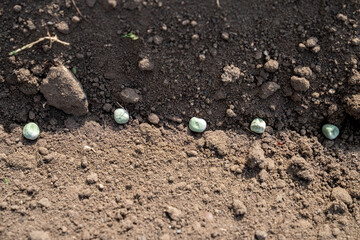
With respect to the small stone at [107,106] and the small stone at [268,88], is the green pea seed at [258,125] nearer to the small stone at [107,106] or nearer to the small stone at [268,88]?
the small stone at [268,88]

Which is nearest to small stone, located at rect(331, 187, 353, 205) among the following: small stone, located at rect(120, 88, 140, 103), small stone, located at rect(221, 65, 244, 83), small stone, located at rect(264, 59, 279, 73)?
small stone, located at rect(264, 59, 279, 73)

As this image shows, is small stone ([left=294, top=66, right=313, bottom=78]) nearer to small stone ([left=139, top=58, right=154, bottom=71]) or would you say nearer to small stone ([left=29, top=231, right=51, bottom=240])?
small stone ([left=139, top=58, right=154, bottom=71])

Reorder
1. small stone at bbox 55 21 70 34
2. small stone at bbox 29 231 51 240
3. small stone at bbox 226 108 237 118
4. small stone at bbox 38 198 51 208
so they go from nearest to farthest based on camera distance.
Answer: small stone at bbox 29 231 51 240 → small stone at bbox 38 198 51 208 → small stone at bbox 55 21 70 34 → small stone at bbox 226 108 237 118

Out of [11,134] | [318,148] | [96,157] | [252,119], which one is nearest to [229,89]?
[252,119]

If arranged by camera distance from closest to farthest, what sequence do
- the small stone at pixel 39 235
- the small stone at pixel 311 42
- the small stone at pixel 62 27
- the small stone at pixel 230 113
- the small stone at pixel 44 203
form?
the small stone at pixel 39 235
the small stone at pixel 44 203
the small stone at pixel 62 27
the small stone at pixel 311 42
the small stone at pixel 230 113

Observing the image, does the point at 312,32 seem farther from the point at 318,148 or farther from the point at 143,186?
the point at 143,186

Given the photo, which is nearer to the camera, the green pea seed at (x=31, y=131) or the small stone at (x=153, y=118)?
the green pea seed at (x=31, y=131)

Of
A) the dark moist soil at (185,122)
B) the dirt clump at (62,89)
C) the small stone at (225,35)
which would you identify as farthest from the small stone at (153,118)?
the small stone at (225,35)

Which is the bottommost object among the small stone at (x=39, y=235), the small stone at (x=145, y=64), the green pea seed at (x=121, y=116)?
the small stone at (x=39, y=235)
